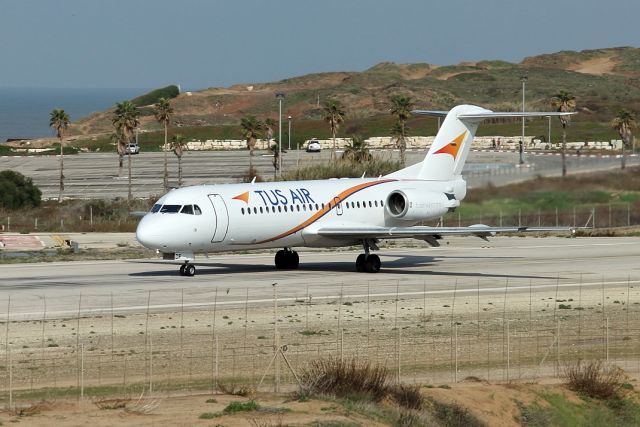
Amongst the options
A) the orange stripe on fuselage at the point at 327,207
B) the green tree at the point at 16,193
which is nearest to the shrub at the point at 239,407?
the orange stripe on fuselage at the point at 327,207

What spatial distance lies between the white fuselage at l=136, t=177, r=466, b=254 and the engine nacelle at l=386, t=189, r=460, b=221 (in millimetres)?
79

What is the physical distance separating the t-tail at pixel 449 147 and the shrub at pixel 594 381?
898 inches

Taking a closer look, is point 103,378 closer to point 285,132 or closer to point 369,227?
point 369,227

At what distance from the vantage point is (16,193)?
81.2 meters

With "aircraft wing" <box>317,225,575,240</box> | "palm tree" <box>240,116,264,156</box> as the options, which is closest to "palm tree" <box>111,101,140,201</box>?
"palm tree" <box>240,116,264,156</box>

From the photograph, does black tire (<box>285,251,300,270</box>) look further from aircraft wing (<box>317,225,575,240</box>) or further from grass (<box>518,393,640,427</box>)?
grass (<box>518,393,640,427</box>)

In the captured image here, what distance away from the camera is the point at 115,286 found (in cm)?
4041

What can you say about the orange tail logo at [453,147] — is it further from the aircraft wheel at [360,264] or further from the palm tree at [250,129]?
the palm tree at [250,129]

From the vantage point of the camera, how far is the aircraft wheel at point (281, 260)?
46594 millimetres

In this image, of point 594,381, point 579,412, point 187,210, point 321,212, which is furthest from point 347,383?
point 321,212

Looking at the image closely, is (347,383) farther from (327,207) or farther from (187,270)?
(327,207)

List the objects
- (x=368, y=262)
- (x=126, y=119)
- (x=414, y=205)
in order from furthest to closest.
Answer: (x=126, y=119) < (x=414, y=205) < (x=368, y=262)

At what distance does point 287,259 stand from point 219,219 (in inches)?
222

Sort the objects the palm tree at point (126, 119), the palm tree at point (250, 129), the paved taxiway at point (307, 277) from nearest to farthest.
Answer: the paved taxiway at point (307, 277) < the palm tree at point (126, 119) < the palm tree at point (250, 129)
